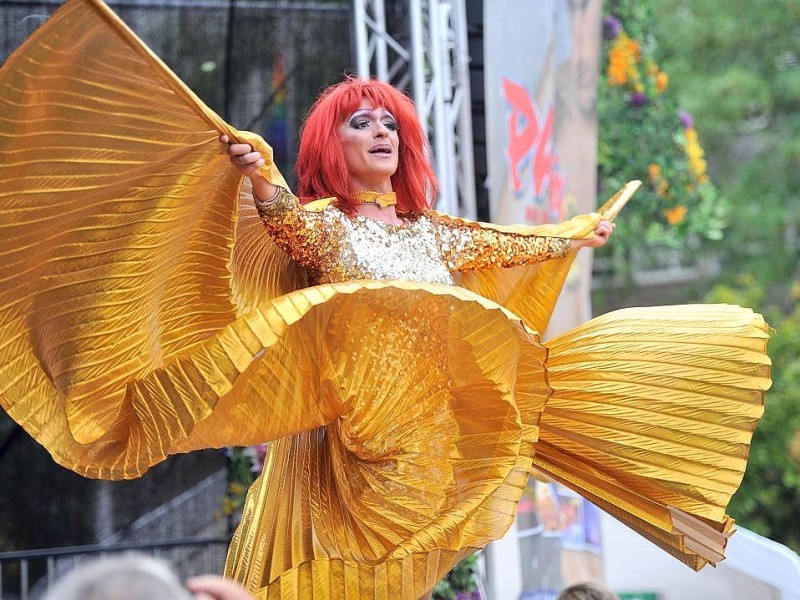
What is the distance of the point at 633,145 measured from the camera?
9375 millimetres

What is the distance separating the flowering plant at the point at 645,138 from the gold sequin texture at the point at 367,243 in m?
6.55

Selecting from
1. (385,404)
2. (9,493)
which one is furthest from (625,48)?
(385,404)

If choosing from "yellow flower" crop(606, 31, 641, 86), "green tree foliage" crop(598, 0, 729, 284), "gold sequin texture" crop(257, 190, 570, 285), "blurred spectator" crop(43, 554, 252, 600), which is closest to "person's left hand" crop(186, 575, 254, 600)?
"blurred spectator" crop(43, 554, 252, 600)

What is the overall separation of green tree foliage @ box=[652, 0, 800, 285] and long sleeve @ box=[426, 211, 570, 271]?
10501 millimetres

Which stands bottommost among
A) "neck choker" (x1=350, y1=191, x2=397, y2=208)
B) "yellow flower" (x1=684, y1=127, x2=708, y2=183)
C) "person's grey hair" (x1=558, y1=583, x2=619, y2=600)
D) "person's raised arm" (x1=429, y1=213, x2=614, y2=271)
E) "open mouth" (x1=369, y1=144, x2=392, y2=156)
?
"person's grey hair" (x1=558, y1=583, x2=619, y2=600)

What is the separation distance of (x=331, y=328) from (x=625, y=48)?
24.3 ft

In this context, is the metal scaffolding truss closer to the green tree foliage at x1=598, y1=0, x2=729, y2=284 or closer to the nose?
the nose

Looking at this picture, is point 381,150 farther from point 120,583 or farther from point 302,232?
point 120,583

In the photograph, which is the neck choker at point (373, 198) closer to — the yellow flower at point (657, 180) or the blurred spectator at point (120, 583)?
the blurred spectator at point (120, 583)

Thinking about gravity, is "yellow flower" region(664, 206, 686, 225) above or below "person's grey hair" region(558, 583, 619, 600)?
above

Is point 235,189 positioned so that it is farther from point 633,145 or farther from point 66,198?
point 633,145

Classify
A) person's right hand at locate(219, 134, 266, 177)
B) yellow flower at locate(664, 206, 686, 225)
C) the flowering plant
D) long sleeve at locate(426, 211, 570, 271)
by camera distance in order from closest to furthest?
person's right hand at locate(219, 134, 266, 177), long sleeve at locate(426, 211, 570, 271), the flowering plant, yellow flower at locate(664, 206, 686, 225)

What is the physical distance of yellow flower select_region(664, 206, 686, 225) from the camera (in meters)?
9.43

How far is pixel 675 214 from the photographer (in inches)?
372
